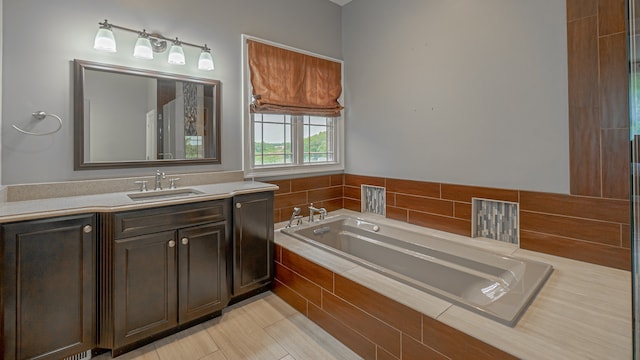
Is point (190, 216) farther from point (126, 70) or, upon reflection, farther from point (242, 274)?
point (126, 70)

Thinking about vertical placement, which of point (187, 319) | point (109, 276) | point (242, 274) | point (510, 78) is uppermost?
point (510, 78)

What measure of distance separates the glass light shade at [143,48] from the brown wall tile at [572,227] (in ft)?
10.0

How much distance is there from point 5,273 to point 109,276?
1.40 ft

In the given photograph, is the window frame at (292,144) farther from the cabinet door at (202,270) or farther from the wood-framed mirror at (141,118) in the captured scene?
the cabinet door at (202,270)

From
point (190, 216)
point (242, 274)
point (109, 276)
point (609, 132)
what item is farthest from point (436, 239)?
point (109, 276)

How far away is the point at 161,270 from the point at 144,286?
0.12 metres

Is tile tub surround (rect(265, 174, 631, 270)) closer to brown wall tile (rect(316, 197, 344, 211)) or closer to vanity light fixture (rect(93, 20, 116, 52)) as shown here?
brown wall tile (rect(316, 197, 344, 211))

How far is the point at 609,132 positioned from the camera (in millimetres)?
1854

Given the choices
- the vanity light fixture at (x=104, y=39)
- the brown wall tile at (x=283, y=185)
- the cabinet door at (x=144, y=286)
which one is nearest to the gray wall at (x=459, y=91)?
the brown wall tile at (x=283, y=185)

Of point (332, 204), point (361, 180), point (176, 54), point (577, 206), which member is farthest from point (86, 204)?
point (577, 206)

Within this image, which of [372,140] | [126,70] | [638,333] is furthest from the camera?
[372,140]

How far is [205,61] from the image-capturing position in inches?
97.6

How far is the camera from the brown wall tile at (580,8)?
1884mm

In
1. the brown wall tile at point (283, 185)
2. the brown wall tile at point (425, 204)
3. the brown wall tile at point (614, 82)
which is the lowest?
the brown wall tile at point (425, 204)
